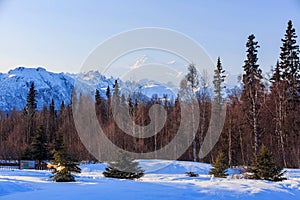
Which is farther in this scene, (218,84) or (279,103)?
(218,84)

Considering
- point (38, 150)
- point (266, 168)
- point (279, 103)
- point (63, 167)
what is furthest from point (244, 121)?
point (63, 167)

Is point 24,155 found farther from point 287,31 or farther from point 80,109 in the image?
point 287,31

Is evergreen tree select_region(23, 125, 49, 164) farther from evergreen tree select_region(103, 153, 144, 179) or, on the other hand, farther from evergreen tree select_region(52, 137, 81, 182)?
evergreen tree select_region(52, 137, 81, 182)

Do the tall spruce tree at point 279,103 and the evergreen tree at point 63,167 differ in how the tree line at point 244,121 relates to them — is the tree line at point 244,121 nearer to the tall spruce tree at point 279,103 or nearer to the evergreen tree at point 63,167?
the tall spruce tree at point 279,103

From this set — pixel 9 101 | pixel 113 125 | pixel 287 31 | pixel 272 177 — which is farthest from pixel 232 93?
pixel 9 101

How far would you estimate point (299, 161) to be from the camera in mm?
24875

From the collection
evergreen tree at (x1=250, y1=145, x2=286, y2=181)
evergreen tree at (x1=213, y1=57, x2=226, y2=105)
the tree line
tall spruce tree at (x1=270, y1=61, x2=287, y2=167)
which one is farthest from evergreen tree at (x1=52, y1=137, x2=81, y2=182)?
evergreen tree at (x1=213, y1=57, x2=226, y2=105)

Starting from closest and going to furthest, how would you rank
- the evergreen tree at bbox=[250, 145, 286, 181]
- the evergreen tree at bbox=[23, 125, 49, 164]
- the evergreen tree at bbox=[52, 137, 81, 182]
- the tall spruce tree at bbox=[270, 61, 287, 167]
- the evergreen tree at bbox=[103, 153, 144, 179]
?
the evergreen tree at bbox=[52, 137, 81, 182]
the evergreen tree at bbox=[250, 145, 286, 181]
the evergreen tree at bbox=[103, 153, 144, 179]
the tall spruce tree at bbox=[270, 61, 287, 167]
the evergreen tree at bbox=[23, 125, 49, 164]

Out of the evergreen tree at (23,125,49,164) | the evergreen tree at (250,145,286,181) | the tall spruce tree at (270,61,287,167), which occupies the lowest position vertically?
the evergreen tree at (250,145,286,181)

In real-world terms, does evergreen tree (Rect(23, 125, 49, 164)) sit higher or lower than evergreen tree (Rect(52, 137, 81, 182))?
higher

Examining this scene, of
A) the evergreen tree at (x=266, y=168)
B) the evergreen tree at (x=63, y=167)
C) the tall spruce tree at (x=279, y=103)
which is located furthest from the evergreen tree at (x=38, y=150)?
Answer: the evergreen tree at (x=266, y=168)

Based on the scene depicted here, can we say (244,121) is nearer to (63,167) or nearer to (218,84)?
(218,84)

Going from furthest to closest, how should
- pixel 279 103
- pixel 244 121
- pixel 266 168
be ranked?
pixel 244 121 < pixel 279 103 < pixel 266 168

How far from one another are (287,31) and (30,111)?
35.8 metres
